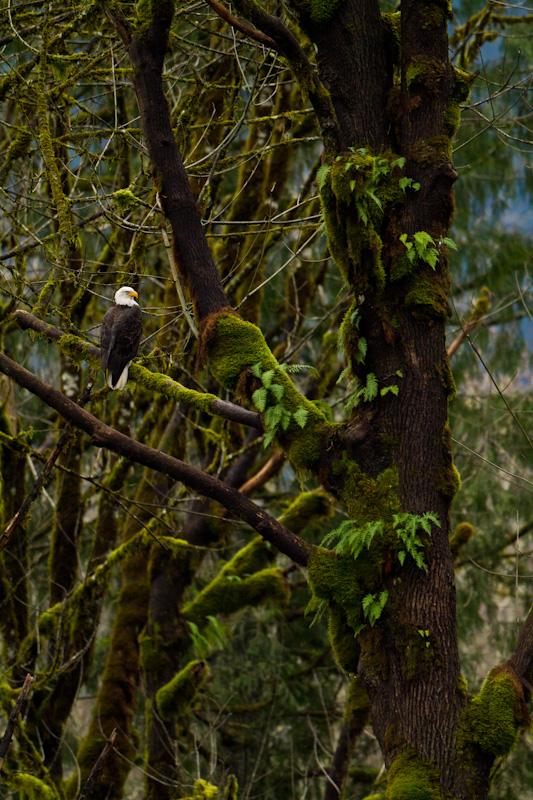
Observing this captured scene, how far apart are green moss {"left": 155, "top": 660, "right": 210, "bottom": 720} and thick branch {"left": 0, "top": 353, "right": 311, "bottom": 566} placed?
9.39ft

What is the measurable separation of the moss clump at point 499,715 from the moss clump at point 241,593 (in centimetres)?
340

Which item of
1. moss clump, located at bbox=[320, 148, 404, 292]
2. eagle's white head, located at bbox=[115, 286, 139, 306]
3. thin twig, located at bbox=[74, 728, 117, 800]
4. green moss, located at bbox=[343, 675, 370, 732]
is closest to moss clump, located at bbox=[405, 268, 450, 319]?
moss clump, located at bbox=[320, 148, 404, 292]

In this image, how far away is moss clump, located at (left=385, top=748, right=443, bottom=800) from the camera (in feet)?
9.19

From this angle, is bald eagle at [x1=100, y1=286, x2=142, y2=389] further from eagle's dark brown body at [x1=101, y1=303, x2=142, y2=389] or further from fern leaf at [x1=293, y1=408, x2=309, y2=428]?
fern leaf at [x1=293, y1=408, x2=309, y2=428]

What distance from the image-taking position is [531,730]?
3.07m

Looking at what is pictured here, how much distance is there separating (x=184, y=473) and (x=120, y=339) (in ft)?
5.12

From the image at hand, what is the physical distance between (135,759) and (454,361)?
5232 millimetres

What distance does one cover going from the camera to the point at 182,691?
19.6 feet

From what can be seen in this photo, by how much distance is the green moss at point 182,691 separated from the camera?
5.83m

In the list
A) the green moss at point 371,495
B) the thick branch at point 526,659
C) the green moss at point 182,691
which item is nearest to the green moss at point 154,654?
the green moss at point 182,691

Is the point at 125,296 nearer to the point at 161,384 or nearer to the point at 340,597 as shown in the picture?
the point at 161,384

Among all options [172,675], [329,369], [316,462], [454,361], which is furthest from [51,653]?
[454,361]

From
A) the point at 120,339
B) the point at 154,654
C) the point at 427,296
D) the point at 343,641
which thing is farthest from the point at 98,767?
the point at 154,654

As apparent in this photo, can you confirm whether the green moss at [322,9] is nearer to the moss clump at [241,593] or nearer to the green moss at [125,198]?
the green moss at [125,198]
